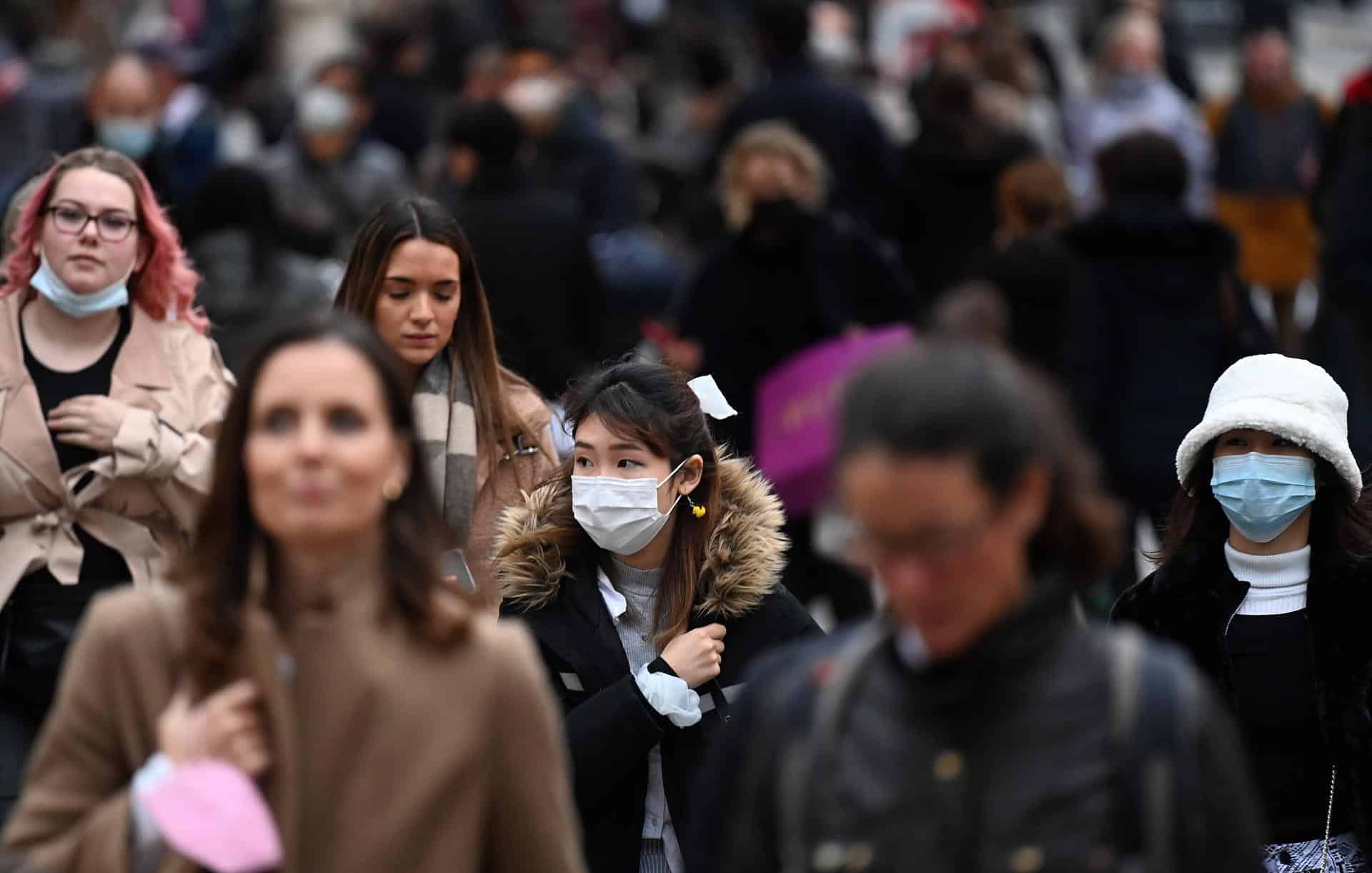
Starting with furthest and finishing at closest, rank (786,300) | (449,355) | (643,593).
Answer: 1. (786,300)
2. (449,355)
3. (643,593)

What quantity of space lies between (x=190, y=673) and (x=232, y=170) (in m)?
6.59

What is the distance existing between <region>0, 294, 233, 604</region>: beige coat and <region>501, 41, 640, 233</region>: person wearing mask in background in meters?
5.50

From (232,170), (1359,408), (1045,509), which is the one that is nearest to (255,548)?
(1045,509)

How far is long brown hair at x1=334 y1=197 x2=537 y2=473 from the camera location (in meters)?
6.00

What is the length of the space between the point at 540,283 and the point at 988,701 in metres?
5.99

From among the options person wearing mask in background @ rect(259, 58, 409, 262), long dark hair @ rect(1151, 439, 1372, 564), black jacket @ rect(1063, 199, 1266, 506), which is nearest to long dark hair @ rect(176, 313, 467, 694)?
long dark hair @ rect(1151, 439, 1372, 564)

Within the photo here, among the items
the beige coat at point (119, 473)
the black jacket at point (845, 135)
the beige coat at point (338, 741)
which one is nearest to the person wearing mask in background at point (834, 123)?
the black jacket at point (845, 135)

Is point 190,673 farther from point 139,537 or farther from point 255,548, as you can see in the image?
point 139,537

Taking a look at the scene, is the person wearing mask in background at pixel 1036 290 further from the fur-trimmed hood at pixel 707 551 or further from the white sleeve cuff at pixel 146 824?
the white sleeve cuff at pixel 146 824

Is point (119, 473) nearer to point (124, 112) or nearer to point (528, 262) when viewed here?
point (528, 262)

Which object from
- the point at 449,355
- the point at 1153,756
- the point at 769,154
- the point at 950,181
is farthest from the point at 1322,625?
the point at 950,181

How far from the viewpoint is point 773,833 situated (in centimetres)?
325

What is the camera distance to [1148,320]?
893 centimetres

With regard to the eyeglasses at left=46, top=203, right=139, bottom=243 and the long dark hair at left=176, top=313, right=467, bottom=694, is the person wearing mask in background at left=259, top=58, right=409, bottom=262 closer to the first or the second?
the eyeglasses at left=46, top=203, right=139, bottom=243
